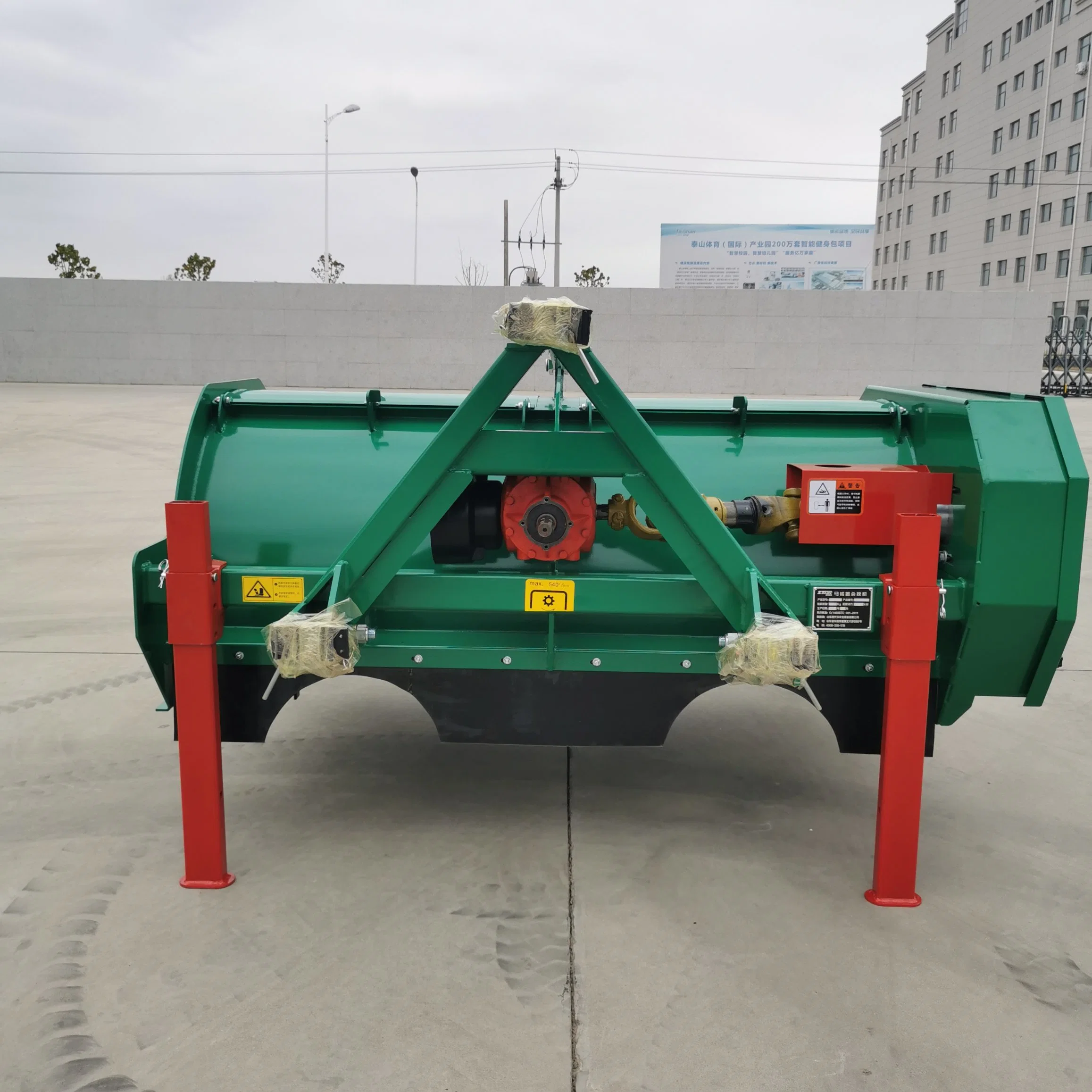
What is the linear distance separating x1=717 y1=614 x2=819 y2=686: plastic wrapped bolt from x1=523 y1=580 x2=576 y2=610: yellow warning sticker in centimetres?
44

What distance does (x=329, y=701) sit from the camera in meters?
4.21

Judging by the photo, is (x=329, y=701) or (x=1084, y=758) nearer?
(x=1084, y=758)

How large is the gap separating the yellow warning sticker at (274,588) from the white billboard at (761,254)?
132ft

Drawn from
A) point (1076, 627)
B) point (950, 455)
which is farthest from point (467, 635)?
point (1076, 627)

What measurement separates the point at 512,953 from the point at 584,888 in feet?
1.16

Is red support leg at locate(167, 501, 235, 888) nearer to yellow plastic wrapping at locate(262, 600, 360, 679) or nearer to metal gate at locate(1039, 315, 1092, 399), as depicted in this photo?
yellow plastic wrapping at locate(262, 600, 360, 679)

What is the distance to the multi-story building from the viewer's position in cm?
4175

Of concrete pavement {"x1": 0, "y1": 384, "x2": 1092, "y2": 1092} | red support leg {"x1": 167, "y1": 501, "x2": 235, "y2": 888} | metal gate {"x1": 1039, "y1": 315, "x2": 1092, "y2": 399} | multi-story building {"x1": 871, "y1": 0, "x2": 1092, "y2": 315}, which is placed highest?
multi-story building {"x1": 871, "y1": 0, "x2": 1092, "y2": 315}

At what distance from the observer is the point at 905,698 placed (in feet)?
8.57

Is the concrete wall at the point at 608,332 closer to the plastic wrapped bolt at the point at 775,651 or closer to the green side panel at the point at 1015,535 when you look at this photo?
the green side panel at the point at 1015,535

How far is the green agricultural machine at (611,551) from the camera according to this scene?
8.39ft

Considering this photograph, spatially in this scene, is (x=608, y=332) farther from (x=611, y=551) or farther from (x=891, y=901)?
(x=891, y=901)

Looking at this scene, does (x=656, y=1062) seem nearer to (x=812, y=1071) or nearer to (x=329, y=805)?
(x=812, y=1071)

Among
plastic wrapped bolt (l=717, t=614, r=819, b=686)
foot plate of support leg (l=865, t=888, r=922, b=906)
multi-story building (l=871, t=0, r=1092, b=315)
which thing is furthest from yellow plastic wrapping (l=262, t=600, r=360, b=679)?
multi-story building (l=871, t=0, r=1092, b=315)
